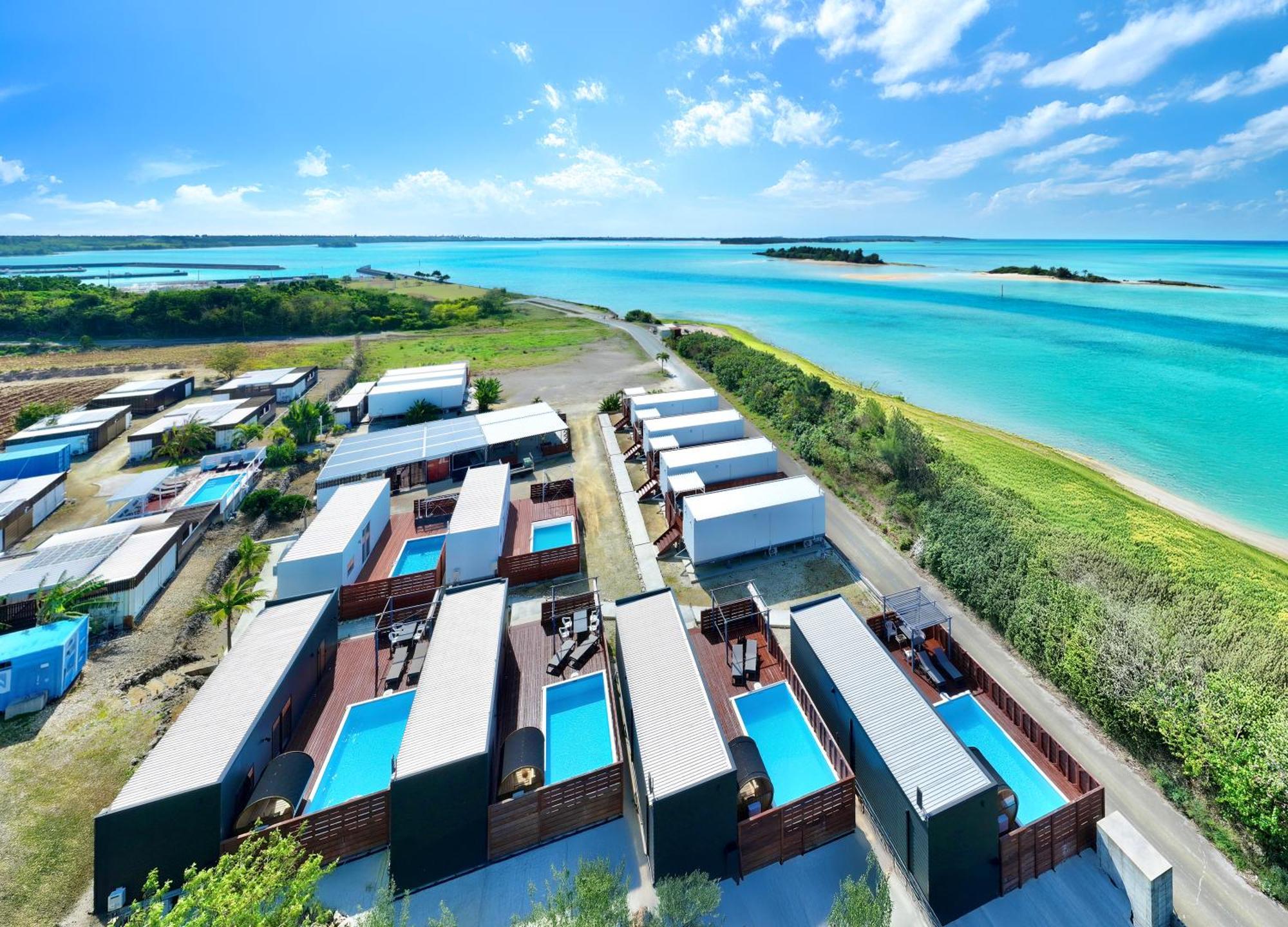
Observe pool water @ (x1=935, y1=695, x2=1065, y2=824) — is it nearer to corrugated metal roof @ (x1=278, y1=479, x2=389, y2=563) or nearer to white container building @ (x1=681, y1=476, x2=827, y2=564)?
white container building @ (x1=681, y1=476, x2=827, y2=564)

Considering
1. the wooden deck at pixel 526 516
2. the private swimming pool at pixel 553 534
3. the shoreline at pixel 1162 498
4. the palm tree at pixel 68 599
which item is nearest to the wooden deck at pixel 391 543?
the wooden deck at pixel 526 516

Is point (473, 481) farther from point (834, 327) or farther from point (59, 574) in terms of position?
point (834, 327)

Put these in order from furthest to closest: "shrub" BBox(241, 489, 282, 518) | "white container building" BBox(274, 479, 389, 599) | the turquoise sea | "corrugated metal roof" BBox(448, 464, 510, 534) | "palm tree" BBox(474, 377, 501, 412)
A: "palm tree" BBox(474, 377, 501, 412)
the turquoise sea
"shrub" BBox(241, 489, 282, 518)
"corrugated metal roof" BBox(448, 464, 510, 534)
"white container building" BBox(274, 479, 389, 599)

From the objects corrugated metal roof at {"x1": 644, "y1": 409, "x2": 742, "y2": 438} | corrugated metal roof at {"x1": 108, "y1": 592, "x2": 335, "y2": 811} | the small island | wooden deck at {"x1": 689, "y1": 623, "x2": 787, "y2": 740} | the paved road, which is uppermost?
the small island

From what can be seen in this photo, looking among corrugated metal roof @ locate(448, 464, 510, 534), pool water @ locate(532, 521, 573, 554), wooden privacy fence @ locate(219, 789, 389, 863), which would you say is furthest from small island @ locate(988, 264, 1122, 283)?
wooden privacy fence @ locate(219, 789, 389, 863)

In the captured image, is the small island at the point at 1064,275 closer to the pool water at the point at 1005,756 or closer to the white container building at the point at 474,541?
the pool water at the point at 1005,756

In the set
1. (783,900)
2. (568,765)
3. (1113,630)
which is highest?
(1113,630)

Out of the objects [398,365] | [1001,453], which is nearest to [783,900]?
[1001,453]
